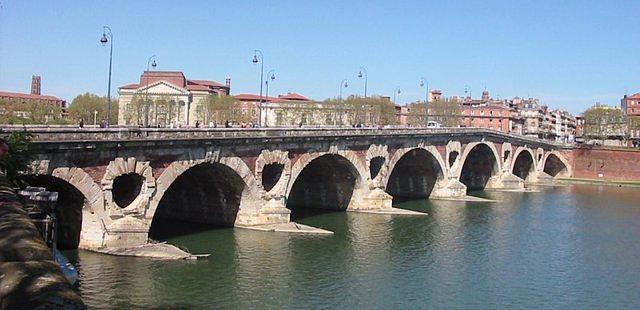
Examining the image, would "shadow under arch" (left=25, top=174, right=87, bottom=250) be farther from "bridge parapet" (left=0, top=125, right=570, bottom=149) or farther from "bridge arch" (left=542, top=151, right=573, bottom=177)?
"bridge arch" (left=542, top=151, right=573, bottom=177)

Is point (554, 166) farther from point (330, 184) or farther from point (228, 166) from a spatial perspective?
point (228, 166)

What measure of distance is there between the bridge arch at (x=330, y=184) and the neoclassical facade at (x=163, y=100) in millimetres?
37167

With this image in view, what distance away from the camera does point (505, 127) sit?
153375 millimetres

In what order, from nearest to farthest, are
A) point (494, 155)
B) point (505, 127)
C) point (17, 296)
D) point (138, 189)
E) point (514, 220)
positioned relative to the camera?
point (17, 296) < point (138, 189) < point (514, 220) < point (494, 155) < point (505, 127)

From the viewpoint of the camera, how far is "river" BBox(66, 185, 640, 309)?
2812 cm

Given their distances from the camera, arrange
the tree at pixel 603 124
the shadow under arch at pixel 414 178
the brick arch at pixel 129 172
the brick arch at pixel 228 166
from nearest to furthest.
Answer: the brick arch at pixel 129 172 → the brick arch at pixel 228 166 → the shadow under arch at pixel 414 178 → the tree at pixel 603 124

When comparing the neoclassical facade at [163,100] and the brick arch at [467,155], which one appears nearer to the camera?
the brick arch at [467,155]

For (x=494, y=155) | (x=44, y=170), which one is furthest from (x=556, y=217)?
(x=44, y=170)

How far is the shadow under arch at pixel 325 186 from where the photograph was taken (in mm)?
54969

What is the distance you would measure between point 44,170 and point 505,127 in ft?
446

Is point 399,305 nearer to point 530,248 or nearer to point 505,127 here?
point 530,248

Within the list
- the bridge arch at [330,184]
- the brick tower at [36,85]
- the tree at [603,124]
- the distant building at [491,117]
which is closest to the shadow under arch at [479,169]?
the bridge arch at [330,184]

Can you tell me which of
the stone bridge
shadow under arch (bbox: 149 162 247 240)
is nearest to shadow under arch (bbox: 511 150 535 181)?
the stone bridge

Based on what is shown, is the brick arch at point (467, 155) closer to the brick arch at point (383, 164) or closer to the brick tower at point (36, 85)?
the brick arch at point (383, 164)
